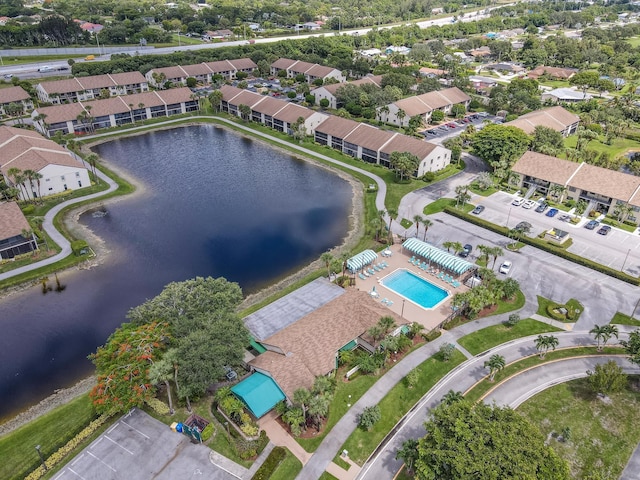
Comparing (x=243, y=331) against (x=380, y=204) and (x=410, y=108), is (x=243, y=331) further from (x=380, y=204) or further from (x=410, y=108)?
(x=410, y=108)

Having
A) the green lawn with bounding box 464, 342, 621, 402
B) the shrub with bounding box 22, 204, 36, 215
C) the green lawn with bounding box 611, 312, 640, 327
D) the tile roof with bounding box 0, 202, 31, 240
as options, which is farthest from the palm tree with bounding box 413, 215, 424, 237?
the shrub with bounding box 22, 204, 36, 215

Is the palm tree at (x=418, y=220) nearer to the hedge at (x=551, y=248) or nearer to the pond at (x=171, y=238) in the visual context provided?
the hedge at (x=551, y=248)

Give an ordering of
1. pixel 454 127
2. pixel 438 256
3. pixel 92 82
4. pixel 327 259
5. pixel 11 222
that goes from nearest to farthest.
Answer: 1. pixel 327 259
2. pixel 438 256
3. pixel 11 222
4. pixel 454 127
5. pixel 92 82

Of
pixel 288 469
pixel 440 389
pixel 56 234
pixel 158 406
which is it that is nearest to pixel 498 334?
pixel 440 389

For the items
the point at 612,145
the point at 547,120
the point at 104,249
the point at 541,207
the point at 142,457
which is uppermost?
the point at 547,120

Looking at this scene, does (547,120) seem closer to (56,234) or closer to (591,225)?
(591,225)

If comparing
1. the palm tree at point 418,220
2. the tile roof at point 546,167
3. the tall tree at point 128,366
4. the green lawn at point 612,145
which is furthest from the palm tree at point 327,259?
the green lawn at point 612,145

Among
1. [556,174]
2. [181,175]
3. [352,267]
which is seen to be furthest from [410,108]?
[352,267]
